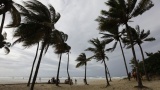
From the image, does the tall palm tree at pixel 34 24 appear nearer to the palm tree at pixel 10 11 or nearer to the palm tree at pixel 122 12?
the palm tree at pixel 10 11

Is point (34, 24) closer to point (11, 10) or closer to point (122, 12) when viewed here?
point (11, 10)

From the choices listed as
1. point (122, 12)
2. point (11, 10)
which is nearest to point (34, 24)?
point (11, 10)

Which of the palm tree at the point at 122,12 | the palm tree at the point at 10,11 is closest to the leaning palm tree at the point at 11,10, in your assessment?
the palm tree at the point at 10,11

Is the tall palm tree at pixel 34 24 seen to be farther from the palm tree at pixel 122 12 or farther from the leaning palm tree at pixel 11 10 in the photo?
the palm tree at pixel 122 12

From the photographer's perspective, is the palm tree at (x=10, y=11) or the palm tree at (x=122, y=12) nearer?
the palm tree at (x=10, y=11)

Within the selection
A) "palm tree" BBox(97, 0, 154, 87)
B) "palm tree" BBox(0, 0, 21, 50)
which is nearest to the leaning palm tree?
"palm tree" BBox(0, 0, 21, 50)

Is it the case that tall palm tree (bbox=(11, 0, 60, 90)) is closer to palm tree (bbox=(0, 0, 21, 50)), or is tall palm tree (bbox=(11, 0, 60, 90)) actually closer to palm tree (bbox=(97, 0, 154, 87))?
palm tree (bbox=(0, 0, 21, 50))

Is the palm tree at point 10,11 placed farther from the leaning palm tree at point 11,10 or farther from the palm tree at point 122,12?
the palm tree at point 122,12

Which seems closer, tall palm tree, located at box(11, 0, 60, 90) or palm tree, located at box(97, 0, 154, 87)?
tall palm tree, located at box(11, 0, 60, 90)

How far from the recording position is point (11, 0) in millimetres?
16047

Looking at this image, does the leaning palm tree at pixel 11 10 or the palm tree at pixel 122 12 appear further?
the palm tree at pixel 122 12

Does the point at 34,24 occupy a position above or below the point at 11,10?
below

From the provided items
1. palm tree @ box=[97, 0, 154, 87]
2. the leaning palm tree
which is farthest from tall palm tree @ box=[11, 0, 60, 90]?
palm tree @ box=[97, 0, 154, 87]

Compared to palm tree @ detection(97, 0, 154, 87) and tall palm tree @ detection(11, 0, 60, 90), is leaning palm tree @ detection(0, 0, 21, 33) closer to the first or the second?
tall palm tree @ detection(11, 0, 60, 90)
